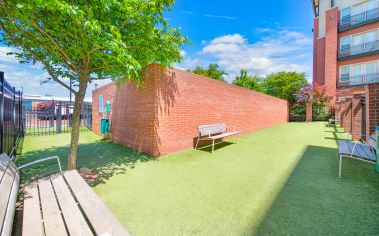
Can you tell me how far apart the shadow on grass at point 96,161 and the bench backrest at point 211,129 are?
217 centimetres

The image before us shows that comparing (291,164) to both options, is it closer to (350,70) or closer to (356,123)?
(356,123)

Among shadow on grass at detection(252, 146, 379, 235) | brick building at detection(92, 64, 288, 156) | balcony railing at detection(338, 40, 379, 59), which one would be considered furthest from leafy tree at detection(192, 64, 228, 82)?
shadow on grass at detection(252, 146, 379, 235)

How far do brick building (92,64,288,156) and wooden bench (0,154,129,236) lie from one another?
323 cm

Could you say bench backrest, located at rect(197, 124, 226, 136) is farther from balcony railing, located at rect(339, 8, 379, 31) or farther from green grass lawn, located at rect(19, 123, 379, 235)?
balcony railing, located at rect(339, 8, 379, 31)

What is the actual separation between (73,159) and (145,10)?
371 centimetres

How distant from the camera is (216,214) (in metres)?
2.82

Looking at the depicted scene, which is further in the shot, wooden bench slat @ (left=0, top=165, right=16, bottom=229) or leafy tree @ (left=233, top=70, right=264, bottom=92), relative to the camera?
leafy tree @ (left=233, top=70, right=264, bottom=92)

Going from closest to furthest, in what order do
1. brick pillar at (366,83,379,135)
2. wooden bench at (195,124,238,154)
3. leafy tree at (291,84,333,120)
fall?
brick pillar at (366,83,379,135)
wooden bench at (195,124,238,154)
leafy tree at (291,84,333,120)

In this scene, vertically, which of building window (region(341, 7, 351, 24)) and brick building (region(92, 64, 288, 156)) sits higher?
building window (region(341, 7, 351, 24))

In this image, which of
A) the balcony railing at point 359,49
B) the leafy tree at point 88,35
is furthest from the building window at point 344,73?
the leafy tree at point 88,35

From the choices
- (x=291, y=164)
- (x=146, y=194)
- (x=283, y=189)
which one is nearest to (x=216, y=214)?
(x=146, y=194)

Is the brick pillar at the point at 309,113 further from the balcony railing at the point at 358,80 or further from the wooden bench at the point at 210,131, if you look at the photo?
the wooden bench at the point at 210,131

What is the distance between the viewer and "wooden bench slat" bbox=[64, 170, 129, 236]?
5.45 ft

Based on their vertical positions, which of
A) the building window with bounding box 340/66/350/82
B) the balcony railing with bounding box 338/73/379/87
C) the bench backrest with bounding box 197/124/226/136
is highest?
the building window with bounding box 340/66/350/82
